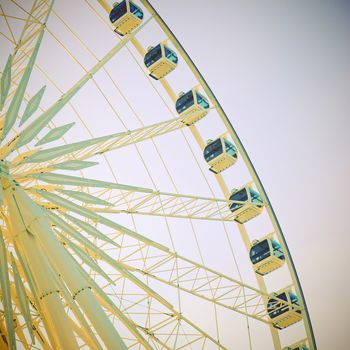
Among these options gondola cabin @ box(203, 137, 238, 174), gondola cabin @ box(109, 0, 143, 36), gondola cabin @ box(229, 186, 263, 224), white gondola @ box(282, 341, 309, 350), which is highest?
gondola cabin @ box(109, 0, 143, 36)

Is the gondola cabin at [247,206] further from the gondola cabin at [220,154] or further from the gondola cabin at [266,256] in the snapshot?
the gondola cabin at [220,154]

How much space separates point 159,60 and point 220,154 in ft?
14.8

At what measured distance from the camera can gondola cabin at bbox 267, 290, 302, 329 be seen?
1714 cm

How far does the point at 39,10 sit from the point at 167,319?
33.5ft

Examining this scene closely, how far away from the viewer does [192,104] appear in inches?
667

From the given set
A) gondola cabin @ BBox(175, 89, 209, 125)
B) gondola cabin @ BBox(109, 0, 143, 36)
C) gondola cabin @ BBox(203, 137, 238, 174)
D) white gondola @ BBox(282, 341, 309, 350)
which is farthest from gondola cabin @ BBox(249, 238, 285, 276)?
gondola cabin @ BBox(109, 0, 143, 36)

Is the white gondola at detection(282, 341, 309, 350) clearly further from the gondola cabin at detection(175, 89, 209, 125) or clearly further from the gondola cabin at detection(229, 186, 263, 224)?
the gondola cabin at detection(175, 89, 209, 125)

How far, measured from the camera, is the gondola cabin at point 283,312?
1714 centimetres

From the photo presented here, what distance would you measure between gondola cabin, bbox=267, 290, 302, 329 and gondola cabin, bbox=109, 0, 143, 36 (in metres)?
11.9

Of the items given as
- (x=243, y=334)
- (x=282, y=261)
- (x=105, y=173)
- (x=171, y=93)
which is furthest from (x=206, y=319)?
(x=171, y=93)

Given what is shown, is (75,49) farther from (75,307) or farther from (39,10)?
(75,307)

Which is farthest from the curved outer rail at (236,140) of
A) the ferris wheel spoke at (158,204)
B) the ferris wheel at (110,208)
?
the ferris wheel spoke at (158,204)

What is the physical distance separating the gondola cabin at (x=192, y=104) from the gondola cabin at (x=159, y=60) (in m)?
1.32

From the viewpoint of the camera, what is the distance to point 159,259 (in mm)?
14117
